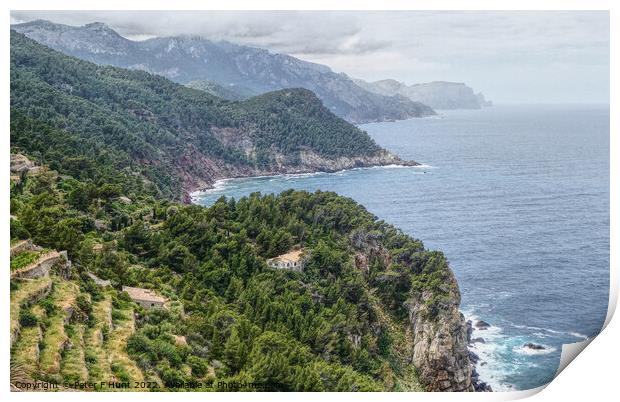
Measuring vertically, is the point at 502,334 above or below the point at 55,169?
below

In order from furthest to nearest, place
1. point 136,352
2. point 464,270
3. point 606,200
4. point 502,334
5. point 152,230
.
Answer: point 606,200 < point 464,270 < point 502,334 < point 152,230 < point 136,352

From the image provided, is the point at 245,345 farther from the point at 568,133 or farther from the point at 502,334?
the point at 568,133

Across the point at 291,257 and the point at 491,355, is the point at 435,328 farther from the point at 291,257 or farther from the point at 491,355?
the point at 291,257

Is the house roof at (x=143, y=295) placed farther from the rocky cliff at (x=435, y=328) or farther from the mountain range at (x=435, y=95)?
the mountain range at (x=435, y=95)

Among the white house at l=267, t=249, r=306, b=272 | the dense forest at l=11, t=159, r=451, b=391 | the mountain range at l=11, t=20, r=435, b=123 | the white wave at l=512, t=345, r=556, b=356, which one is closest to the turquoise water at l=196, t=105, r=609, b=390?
the white wave at l=512, t=345, r=556, b=356

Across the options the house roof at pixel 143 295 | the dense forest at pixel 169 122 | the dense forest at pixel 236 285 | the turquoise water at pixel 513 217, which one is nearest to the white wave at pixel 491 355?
the turquoise water at pixel 513 217
